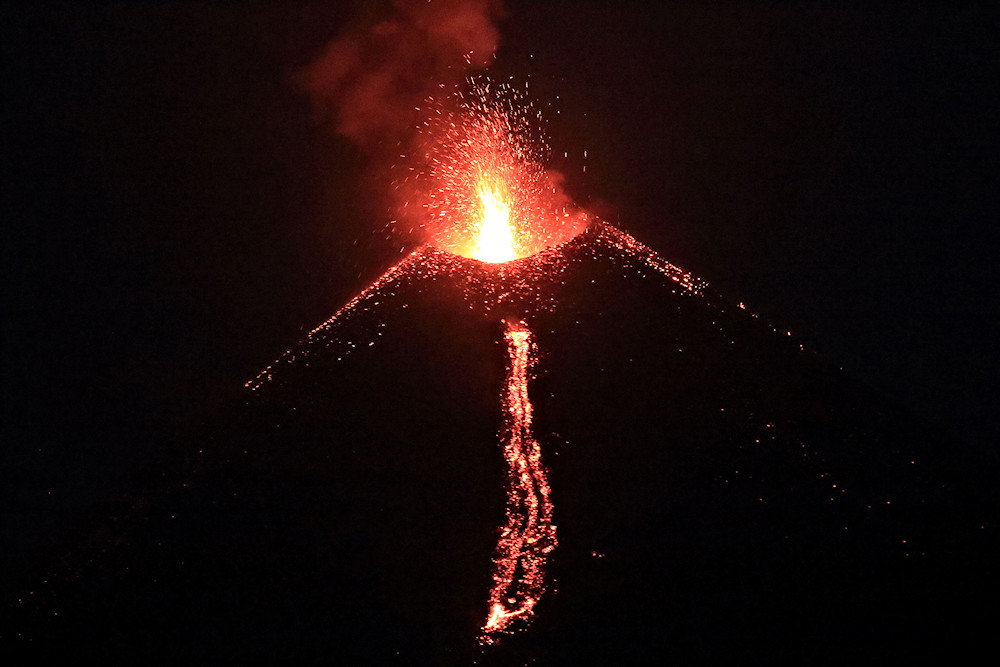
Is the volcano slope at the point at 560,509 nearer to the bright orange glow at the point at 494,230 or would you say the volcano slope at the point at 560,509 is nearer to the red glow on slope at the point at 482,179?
the bright orange glow at the point at 494,230

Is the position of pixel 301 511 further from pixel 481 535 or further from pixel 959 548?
pixel 959 548

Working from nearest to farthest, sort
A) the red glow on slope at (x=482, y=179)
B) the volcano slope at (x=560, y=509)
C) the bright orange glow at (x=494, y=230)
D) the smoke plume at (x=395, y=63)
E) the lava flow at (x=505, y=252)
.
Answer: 1. the volcano slope at (x=560, y=509)
2. the lava flow at (x=505, y=252)
3. the bright orange glow at (x=494, y=230)
4. the red glow on slope at (x=482, y=179)
5. the smoke plume at (x=395, y=63)

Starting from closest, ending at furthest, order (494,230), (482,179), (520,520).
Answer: (520,520), (494,230), (482,179)

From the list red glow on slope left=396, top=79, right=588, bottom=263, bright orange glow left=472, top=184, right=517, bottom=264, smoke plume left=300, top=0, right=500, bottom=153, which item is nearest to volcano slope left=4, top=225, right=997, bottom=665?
bright orange glow left=472, top=184, right=517, bottom=264

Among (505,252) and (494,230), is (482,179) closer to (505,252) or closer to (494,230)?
(494,230)

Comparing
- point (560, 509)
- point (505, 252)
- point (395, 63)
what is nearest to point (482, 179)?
point (505, 252)


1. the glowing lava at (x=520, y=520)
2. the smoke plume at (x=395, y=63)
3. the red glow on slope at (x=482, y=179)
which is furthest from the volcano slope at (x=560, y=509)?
the smoke plume at (x=395, y=63)

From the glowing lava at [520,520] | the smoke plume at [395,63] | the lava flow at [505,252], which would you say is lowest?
the glowing lava at [520,520]
